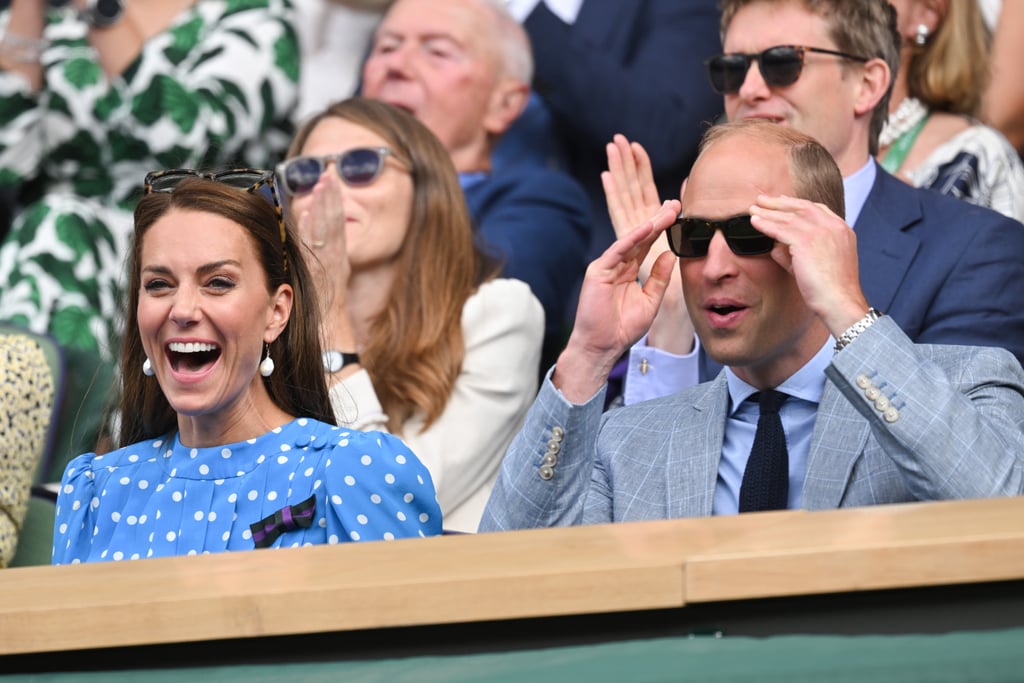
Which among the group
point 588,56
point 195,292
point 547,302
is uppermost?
point 588,56

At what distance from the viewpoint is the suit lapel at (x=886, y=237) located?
3410 mm

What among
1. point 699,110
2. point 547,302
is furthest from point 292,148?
point 699,110

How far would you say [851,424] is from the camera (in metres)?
2.78

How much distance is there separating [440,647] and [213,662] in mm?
265

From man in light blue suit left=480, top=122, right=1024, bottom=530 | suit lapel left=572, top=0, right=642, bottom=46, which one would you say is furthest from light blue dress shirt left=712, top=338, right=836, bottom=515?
suit lapel left=572, top=0, right=642, bottom=46

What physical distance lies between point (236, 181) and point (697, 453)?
98 centimetres

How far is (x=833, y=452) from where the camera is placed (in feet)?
9.07

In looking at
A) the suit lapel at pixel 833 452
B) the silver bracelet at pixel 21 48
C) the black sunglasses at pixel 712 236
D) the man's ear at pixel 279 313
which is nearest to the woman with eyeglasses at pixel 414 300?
the man's ear at pixel 279 313

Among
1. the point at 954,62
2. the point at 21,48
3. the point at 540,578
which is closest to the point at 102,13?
the point at 21,48

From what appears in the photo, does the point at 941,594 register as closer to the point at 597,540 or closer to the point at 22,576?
the point at 597,540

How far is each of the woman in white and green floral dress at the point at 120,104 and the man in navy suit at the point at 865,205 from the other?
1.78m

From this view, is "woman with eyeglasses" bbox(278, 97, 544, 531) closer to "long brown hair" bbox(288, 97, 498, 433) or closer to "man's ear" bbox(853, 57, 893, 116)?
"long brown hair" bbox(288, 97, 498, 433)

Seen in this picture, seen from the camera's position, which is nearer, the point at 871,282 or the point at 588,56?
the point at 871,282

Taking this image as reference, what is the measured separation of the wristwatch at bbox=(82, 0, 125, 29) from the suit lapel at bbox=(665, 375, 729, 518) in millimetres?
3049
